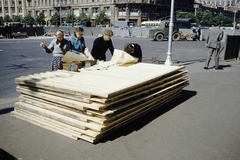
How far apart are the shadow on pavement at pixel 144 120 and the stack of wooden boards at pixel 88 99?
0.14 meters

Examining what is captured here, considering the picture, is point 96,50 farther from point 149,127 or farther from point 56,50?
point 149,127

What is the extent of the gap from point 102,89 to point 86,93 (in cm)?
27

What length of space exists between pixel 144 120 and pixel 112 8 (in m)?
59.1

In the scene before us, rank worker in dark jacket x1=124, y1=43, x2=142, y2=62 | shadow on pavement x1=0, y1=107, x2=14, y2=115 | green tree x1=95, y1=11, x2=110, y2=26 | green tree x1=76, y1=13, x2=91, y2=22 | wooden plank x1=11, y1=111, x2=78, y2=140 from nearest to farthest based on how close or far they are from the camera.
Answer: wooden plank x1=11, y1=111, x2=78, y2=140 < shadow on pavement x1=0, y1=107, x2=14, y2=115 < worker in dark jacket x1=124, y1=43, x2=142, y2=62 < green tree x1=95, y1=11, x2=110, y2=26 < green tree x1=76, y1=13, x2=91, y2=22

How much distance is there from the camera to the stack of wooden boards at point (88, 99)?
3.53m

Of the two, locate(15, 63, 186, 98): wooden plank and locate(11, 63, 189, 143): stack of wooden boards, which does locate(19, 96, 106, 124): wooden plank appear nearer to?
locate(11, 63, 189, 143): stack of wooden boards

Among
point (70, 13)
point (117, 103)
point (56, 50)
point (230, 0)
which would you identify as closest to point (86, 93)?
point (117, 103)

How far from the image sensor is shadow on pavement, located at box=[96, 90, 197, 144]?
400 cm

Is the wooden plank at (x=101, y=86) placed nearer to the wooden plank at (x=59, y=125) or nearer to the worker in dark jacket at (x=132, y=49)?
the wooden plank at (x=59, y=125)

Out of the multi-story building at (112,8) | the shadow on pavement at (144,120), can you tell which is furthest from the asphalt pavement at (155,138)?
the multi-story building at (112,8)

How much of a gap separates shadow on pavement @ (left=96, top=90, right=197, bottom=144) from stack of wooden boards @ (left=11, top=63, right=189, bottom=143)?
14 cm

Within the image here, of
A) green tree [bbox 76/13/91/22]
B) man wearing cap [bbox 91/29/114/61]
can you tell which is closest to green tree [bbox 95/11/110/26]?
green tree [bbox 76/13/91/22]

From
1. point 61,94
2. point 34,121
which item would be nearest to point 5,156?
point 34,121

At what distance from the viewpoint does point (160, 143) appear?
3.71 m
